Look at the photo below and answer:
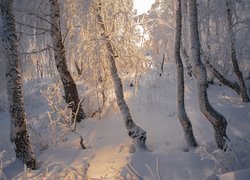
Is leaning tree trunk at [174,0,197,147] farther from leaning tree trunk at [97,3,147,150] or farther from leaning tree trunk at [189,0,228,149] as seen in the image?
leaning tree trunk at [97,3,147,150]

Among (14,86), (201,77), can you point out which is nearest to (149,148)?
(201,77)

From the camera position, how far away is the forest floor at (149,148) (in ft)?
18.2

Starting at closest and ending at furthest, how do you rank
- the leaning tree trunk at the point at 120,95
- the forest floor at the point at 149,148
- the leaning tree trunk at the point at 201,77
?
the forest floor at the point at 149,148, the leaning tree trunk at the point at 201,77, the leaning tree trunk at the point at 120,95

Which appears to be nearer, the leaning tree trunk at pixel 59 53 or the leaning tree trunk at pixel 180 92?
the leaning tree trunk at pixel 180 92

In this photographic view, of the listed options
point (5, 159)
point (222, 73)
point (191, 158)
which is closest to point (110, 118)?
point (5, 159)

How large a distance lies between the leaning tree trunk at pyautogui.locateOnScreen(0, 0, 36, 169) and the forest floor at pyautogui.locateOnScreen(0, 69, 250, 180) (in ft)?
1.21

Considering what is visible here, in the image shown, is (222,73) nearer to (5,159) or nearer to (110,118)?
(110,118)

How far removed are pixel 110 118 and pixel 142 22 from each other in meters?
3.58

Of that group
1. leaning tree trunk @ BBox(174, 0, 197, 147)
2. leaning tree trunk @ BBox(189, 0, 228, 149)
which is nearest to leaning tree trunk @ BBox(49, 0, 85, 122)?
leaning tree trunk @ BBox(174, 0, 197, 147)

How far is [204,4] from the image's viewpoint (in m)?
12.9

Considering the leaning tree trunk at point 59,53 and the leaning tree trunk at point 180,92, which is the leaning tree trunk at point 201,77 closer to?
the leaning tree trunk at point 180,92

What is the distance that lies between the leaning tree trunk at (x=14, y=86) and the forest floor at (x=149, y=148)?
1.21 feet

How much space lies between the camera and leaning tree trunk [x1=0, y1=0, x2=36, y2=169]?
670cm

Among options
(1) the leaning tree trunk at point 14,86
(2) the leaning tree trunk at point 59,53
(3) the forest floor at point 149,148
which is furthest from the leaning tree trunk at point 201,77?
(2) the leaning tree trunk at point 59,53
